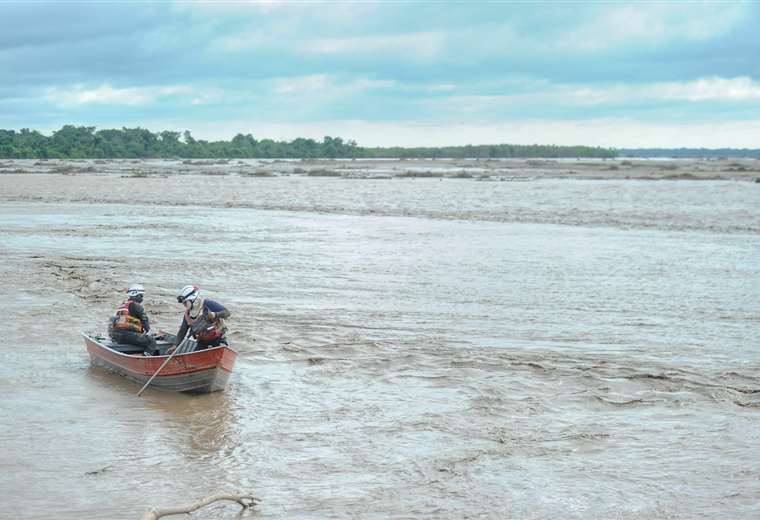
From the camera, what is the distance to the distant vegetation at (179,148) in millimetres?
132250

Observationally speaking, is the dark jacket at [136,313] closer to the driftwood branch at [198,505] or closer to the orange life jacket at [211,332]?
the orange life jacket at [211,332]

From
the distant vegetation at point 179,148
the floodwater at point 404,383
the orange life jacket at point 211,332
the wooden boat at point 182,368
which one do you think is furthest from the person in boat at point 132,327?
the distant vegetation at point 179,148

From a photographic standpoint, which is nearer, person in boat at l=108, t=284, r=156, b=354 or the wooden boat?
the wooden boat

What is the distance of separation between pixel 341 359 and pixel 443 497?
6785 mm

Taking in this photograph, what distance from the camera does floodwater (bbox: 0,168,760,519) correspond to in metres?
11.6

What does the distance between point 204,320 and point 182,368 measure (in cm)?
89

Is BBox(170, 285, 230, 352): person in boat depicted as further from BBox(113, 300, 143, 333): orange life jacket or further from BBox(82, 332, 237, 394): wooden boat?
BBox(113, 300, 143, 333): orange life jacket

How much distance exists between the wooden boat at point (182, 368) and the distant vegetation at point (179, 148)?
118 metres

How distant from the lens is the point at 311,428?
13930 mm

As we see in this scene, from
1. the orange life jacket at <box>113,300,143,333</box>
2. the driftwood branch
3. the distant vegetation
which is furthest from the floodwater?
the distant vegetation

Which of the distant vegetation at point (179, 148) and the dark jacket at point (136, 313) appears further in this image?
the distant vegetation at point (179, 148)

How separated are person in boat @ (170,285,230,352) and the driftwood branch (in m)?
5.18

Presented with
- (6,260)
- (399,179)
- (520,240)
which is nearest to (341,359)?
(6,260)

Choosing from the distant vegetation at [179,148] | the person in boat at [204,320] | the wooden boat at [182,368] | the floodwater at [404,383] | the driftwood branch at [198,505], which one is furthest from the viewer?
the distant vegetation at [179,148]
